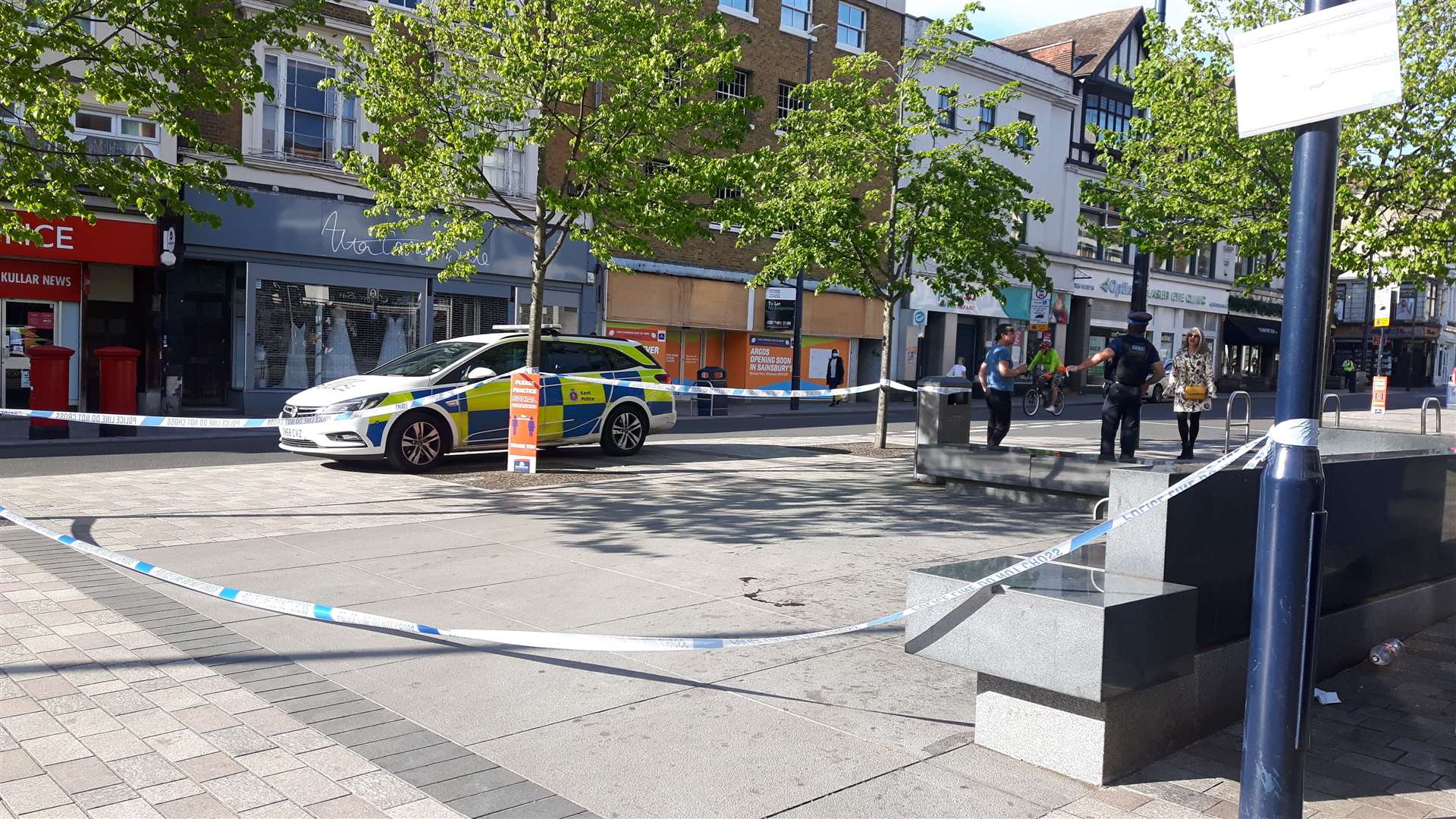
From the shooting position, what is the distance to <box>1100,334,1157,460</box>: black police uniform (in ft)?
41.2

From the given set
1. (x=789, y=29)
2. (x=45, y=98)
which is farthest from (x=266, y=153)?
(x=789, y=29)

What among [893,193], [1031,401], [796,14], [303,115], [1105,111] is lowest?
[1031,401]

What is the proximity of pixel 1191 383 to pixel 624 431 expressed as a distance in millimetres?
7194

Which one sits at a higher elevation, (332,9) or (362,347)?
(332,9)

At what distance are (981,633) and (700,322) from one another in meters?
27.1

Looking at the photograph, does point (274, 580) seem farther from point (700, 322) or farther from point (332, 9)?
point (700, 322)

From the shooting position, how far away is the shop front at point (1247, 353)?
5156 cm

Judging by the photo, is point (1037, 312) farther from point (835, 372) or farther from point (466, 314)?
point (466, 314)

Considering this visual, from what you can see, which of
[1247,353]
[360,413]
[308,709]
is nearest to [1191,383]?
[360,413]

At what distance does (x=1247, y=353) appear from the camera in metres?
53.8

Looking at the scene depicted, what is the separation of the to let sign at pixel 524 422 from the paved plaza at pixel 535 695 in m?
2.98

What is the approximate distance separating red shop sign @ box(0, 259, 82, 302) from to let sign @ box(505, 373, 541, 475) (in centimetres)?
1300

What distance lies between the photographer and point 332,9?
22703 mm

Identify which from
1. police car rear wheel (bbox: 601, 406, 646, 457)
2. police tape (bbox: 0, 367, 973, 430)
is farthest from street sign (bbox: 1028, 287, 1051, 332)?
police car rear wheel (bbox: 601, 406, 646, 457)
